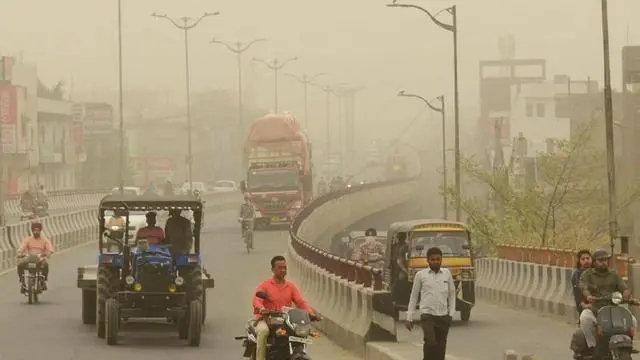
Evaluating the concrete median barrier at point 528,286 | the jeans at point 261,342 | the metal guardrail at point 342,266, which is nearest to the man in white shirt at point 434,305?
the jeans at point 261,342

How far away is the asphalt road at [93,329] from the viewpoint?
82.7 ft

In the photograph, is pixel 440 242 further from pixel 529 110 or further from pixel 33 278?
pixel 529 110

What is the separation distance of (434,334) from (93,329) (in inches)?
447

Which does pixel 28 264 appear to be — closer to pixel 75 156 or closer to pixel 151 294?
pixel 151 294

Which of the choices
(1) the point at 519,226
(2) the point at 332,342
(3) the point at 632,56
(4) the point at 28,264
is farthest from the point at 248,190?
(2) the point at 332,342

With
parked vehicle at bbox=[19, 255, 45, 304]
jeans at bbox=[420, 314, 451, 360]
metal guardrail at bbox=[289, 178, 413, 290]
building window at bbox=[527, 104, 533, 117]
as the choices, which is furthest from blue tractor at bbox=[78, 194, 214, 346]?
building window at bbox=[527, 104, 533, 117]

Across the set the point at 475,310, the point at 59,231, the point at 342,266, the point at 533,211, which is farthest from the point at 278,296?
the point at 533,211

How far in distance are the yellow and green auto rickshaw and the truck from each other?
139ft

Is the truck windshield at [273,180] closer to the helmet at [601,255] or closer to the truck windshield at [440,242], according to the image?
the truck windshield at [440,242]

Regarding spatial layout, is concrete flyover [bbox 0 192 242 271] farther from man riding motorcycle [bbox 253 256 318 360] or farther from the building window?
the building window

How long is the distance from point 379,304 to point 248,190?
5441 centimetres

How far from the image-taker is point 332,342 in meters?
28.3

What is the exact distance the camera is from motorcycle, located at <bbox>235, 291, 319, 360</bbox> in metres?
17.0

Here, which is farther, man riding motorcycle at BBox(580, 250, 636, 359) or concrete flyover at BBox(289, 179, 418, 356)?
concrete flyover at BBox(289, 179, 418, 356)
